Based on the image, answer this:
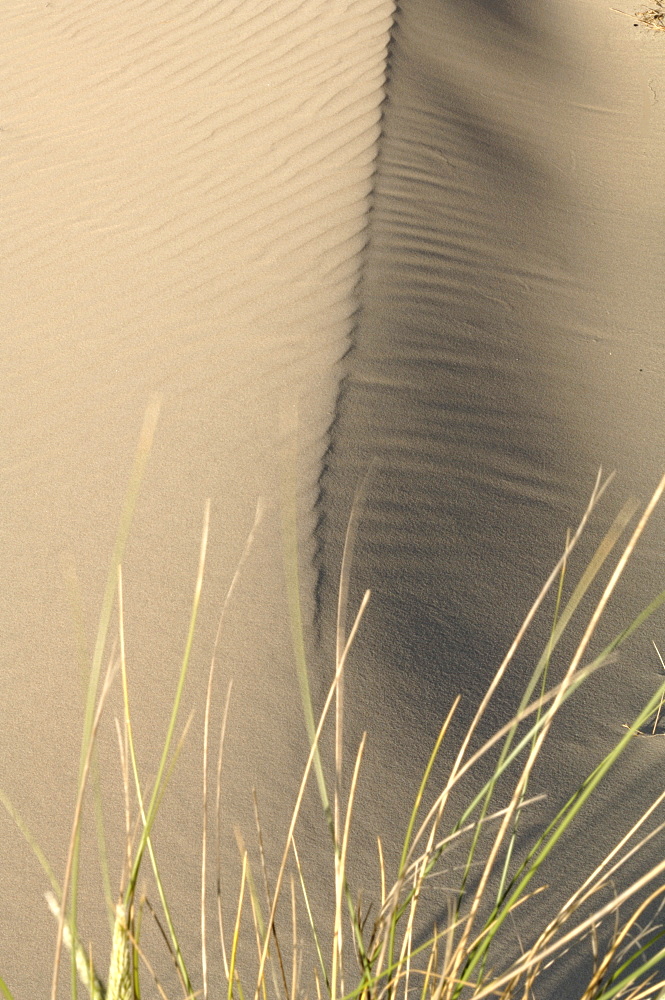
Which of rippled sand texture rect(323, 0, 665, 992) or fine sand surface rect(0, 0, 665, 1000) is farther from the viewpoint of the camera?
rippled sand texture rect(323, 0, 665, 992)

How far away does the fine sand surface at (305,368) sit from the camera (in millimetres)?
2631

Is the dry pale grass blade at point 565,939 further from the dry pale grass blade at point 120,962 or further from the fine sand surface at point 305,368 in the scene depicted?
the fine sand surface at point 305,368

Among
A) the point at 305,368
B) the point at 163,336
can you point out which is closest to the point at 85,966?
the point at 305,368

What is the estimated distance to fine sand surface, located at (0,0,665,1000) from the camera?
2.63m

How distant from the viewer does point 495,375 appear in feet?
14.0

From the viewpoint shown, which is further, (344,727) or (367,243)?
(367,243)

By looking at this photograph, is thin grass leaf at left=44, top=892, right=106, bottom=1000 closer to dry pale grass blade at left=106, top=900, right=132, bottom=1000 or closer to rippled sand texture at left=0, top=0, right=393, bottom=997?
dry pale grass blade at left=106, top=900, right=132, bottom=1000

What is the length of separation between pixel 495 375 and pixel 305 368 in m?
0.83

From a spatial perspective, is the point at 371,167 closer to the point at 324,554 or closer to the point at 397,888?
the point at 324,554

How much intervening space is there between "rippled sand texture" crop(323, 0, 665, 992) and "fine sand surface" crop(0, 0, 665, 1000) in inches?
0.6

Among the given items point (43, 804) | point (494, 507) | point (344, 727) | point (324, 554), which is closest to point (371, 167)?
point (494, 507)

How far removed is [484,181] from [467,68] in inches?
62.4

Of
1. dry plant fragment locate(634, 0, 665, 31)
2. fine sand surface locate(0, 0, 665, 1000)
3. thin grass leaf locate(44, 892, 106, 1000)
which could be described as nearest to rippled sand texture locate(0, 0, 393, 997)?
fine sand surface locate(0, 0, 665, 1000)

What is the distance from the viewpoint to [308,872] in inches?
88.8
